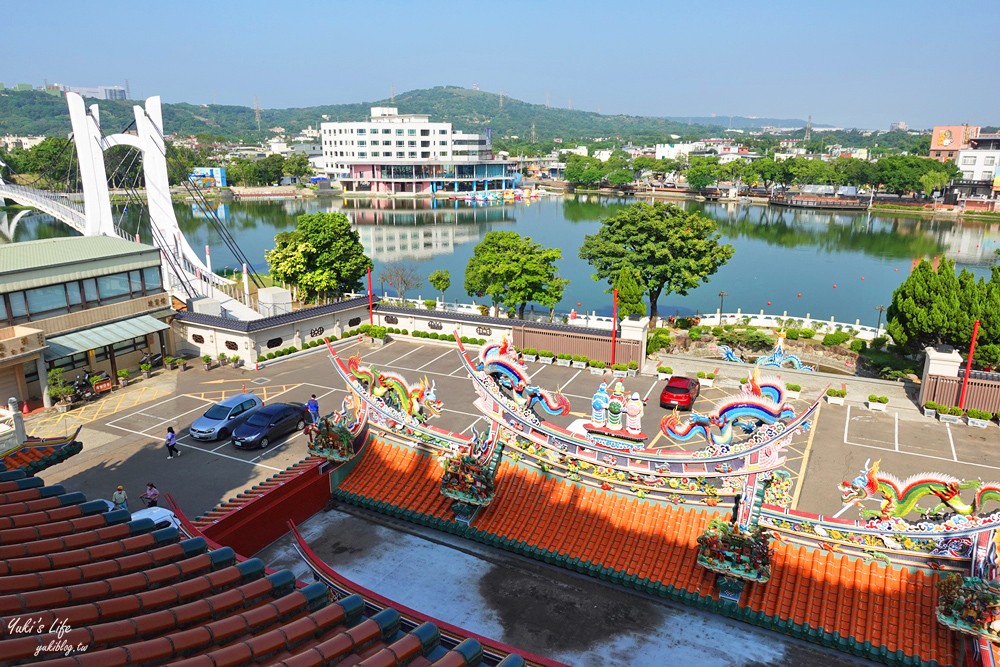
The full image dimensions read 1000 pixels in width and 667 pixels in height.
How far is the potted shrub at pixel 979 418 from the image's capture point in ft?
78.2

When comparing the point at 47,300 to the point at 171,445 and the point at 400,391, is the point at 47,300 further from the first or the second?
the point at 400,391

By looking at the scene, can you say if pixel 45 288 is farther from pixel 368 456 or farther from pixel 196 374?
pixel 368 456

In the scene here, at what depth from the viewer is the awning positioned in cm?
2556

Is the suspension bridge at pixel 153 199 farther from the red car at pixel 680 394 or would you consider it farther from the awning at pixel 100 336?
the red car at pixel 680 394

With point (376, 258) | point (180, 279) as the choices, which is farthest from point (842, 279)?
point (180, 279)

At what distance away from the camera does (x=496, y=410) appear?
11.7 m

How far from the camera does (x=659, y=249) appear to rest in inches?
1457

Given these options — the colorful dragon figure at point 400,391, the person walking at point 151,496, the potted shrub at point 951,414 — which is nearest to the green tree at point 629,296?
the potted shrub at point 951,414

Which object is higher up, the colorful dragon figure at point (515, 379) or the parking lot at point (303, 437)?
the colorful dragon figure at point (515, 379)

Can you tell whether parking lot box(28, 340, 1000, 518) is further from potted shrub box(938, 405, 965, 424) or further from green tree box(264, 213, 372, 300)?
green tree box(264, 213, 372, 300)

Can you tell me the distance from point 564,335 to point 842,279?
1671 inches

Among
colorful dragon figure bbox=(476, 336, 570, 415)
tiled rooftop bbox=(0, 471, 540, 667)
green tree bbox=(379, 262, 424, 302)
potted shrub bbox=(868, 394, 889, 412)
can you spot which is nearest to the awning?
green tree bbox=(379, 262, 424, 302)

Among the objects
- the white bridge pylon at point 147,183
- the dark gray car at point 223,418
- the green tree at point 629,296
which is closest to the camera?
the dark gray car at point 223,418

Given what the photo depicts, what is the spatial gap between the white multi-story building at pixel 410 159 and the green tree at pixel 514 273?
92.6 metres
